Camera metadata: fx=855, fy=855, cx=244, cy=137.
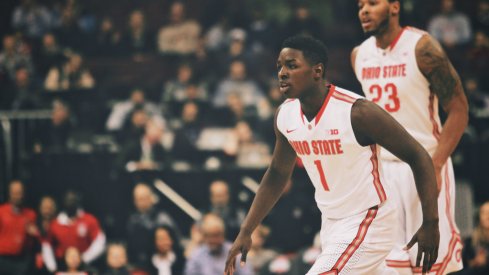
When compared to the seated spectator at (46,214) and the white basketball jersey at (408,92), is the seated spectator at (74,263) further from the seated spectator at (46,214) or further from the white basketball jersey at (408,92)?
the white basketball jersey at (408,92)

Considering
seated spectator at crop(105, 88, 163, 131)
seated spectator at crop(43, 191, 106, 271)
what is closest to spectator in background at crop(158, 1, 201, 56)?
seated spectator at crop(105, 88, 163, 131)

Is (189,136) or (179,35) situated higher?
(179,35)

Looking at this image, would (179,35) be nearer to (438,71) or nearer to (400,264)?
(438,71)

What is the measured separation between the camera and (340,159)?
501 cm

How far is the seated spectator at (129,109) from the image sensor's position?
41.2 ft

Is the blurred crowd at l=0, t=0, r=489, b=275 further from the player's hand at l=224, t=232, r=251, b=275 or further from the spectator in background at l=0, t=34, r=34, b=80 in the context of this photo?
the player's hand at l=224, t=232, r=251, b=275

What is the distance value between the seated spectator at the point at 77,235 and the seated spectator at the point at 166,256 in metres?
1.14

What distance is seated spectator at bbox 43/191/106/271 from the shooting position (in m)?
10.6

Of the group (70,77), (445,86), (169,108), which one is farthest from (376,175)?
(70,77)

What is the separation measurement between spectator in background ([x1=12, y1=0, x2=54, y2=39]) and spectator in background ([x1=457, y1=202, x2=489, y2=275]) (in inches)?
360

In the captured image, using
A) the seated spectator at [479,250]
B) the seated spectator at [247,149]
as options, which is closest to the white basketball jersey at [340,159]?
the seated spectator at [479,250]

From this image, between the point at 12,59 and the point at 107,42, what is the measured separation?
166 cm

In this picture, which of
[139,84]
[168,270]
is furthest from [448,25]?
[168,270]

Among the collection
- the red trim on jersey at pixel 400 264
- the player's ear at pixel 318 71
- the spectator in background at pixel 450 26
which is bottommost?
the red trim on jersey at pixel 400 264
